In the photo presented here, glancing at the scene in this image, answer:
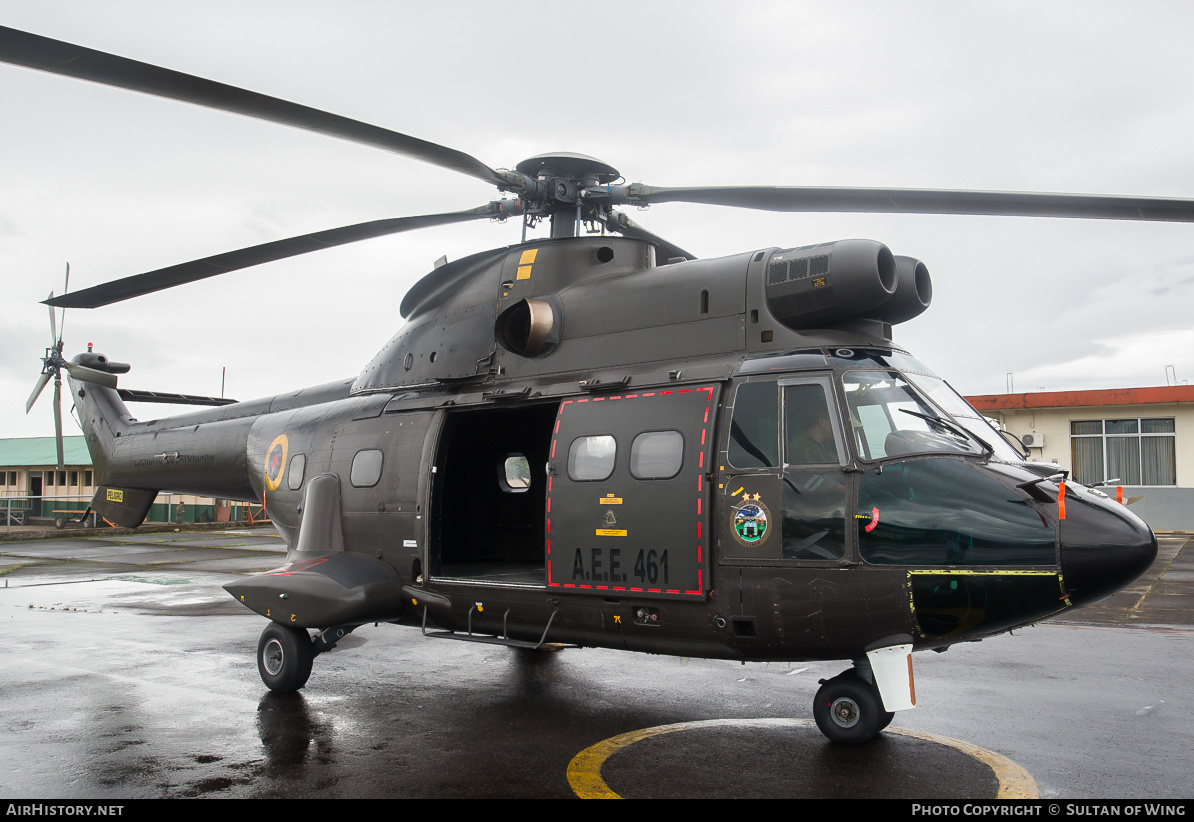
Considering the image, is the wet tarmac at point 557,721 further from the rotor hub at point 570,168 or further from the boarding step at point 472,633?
the rotor hub at point 570,168

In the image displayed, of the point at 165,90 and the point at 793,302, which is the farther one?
the point at 793,302

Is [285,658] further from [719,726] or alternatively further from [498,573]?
[719,726]

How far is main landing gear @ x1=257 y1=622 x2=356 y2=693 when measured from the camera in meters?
8.34

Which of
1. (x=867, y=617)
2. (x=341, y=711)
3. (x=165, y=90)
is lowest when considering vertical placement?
(x=341, y=711)

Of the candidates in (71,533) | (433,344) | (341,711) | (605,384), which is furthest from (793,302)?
(71,533)

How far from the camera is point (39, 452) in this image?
181 ft

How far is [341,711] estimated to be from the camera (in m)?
7.79

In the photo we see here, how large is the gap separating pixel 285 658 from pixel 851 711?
5310 millimetres

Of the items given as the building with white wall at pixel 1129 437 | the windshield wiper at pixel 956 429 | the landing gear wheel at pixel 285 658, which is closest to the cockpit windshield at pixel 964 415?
the windshield wiper at pixel 956 429

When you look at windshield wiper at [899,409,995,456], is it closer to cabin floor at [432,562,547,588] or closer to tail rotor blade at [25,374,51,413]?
cabin floor at [432,562,547,588]

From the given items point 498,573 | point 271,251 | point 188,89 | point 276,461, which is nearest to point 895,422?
point 498,573
